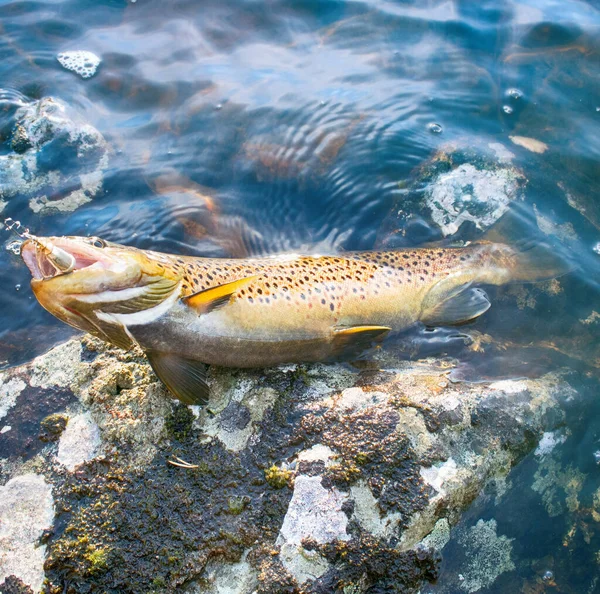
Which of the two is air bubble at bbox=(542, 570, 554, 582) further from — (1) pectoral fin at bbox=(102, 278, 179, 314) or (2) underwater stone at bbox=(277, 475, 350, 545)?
(1) pectoral fin at bbox=(102, 278, 179, 314)

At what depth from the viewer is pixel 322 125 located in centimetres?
572

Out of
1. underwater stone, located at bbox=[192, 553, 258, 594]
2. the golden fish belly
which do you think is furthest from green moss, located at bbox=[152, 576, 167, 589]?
the golden fish belly

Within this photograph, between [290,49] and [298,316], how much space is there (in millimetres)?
4089

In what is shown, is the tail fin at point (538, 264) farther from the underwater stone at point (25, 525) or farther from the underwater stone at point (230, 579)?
the underwater stone at point (25, 525)

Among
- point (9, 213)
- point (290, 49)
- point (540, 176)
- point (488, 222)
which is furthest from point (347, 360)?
point (290, 49)

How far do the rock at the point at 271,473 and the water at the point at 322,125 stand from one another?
69 cm

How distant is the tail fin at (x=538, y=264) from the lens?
4.62 m

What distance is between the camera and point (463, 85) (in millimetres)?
5984

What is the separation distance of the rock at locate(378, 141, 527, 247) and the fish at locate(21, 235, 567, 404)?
31 centimetres

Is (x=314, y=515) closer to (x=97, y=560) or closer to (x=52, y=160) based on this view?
(x=97, y=560)

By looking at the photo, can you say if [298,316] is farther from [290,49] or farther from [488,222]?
[290,49]

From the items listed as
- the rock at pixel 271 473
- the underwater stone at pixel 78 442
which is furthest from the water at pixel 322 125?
the underwater stone at pixel 78 442

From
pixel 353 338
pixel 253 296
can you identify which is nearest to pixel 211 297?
pixel 253 296

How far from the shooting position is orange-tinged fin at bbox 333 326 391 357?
3965 mm
